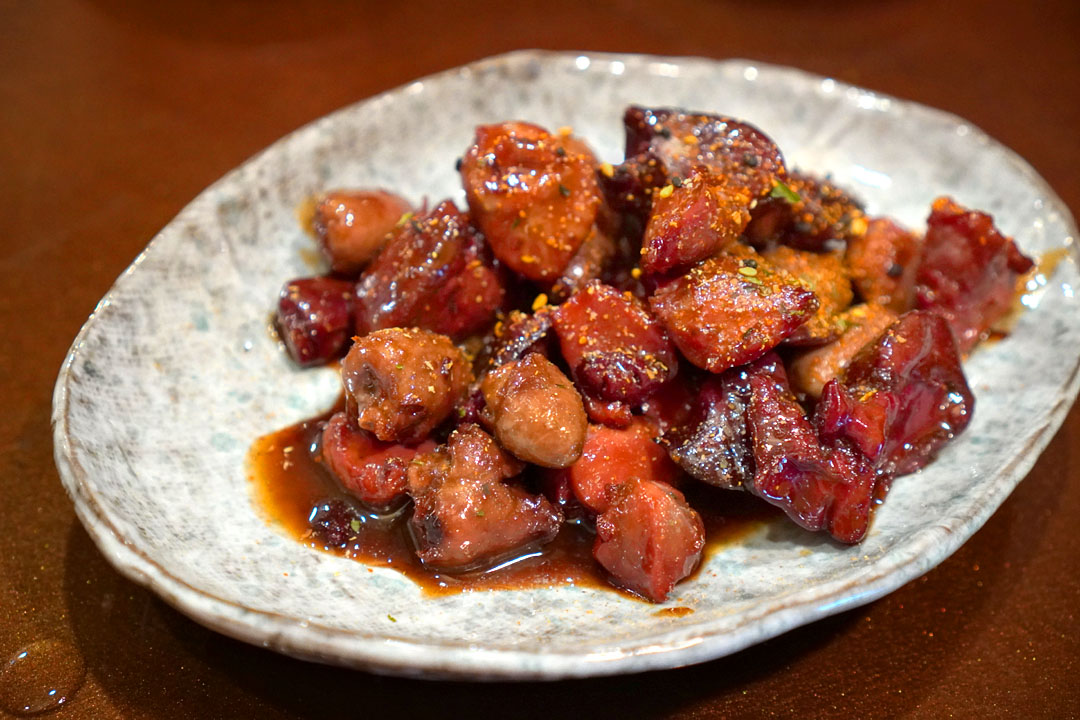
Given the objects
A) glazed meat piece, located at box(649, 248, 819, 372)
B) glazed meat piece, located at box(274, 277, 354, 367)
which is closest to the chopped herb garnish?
glazed meat piece, located at box(649, 248, 819, 372)

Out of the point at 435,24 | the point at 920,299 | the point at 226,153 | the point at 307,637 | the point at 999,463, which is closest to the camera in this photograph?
the point at 307,637

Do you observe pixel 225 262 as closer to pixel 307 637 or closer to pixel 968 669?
pixel 307 637

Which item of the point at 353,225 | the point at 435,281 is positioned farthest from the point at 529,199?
the point at 353,225

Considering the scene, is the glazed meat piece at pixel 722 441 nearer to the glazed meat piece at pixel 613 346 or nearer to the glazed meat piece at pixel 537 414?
the glazed meat piece at pixel 613 346

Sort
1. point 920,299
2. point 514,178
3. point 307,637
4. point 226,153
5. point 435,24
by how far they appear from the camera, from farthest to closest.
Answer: point 435,24 < point 226,153 < point 920,299 < point 514,178 < point 307,637

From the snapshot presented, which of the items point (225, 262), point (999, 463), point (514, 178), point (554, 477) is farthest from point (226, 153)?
point (999, 463)

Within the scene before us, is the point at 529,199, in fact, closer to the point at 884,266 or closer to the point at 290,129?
the point at 884,266
